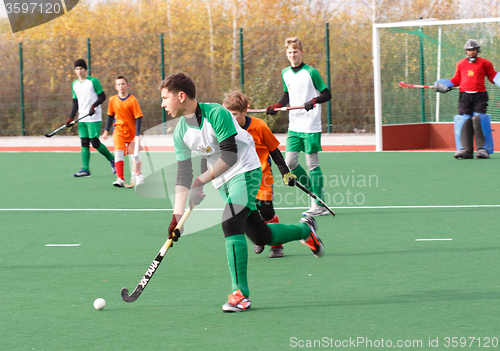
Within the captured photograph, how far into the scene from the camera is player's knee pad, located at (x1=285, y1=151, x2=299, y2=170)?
7.24m

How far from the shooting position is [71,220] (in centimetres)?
752

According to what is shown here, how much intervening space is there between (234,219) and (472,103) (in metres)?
9.46

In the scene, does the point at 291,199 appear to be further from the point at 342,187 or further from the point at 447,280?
the point at 447,280

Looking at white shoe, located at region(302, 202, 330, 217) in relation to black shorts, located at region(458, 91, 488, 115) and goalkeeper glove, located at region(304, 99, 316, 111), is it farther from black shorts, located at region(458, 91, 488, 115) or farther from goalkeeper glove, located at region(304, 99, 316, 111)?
black shorts, located at region(458, 91, 488, 115)

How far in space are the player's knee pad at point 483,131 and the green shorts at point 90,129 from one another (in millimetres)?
6352

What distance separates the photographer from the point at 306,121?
7.43 meters

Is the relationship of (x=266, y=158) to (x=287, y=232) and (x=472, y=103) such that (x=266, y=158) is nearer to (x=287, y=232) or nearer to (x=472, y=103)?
(x=287, y=232)

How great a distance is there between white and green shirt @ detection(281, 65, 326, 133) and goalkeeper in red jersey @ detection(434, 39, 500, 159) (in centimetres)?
578

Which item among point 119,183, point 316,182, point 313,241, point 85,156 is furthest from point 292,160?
point 85,156

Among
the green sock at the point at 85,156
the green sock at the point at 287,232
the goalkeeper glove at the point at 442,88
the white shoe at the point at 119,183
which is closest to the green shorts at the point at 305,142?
the green sock at the point at 287,232

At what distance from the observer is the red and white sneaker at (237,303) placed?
13.5 ft

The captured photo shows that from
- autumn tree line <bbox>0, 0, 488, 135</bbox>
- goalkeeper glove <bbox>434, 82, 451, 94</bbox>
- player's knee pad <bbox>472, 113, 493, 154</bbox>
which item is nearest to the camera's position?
player's knee pad <bbox>472, 113, 493, 154</bbox>

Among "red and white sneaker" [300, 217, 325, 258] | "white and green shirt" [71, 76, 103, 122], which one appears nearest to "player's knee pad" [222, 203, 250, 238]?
"red and white sneaker" [300, 217, 325, 258]

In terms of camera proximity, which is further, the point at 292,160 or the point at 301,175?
the point at 292,160
